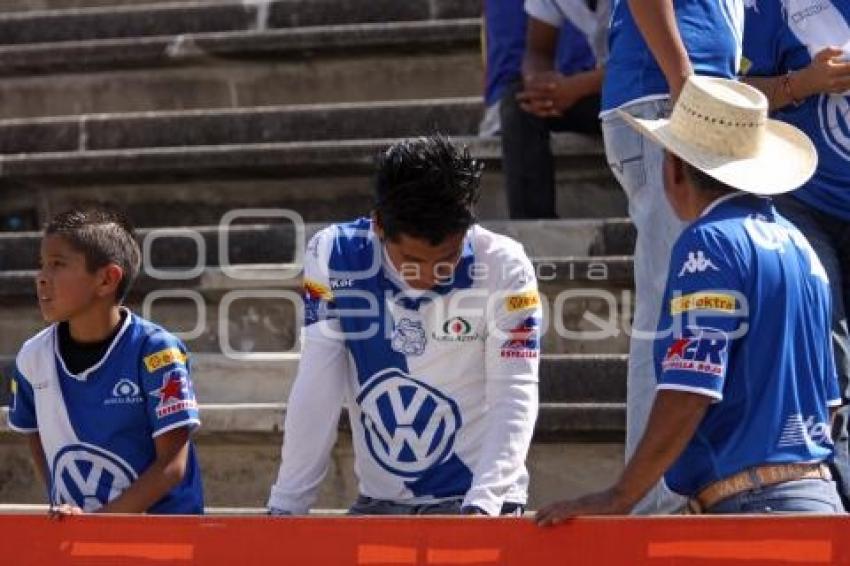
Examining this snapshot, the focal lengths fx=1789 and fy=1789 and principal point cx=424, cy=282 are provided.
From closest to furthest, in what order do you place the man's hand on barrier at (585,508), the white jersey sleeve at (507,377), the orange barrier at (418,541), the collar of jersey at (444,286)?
the orange barrier at (418,541) → the man's hand on barrier at (585,508) → the white jersey sleeve at (507,377) → the collar of jersey at (444,286)

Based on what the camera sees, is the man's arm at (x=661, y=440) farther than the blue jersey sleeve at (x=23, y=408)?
No

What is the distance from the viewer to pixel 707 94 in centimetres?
379

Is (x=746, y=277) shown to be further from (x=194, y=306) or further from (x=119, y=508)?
(x=194, y=306)

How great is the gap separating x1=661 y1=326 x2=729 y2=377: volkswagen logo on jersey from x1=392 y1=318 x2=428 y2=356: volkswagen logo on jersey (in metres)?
0.90

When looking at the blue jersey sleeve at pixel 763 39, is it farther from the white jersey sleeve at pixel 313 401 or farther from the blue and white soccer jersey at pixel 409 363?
the white jersey sleeve at pixel 313 401

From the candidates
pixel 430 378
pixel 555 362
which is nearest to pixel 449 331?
pixel 430 378

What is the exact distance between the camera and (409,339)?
13.9 feet

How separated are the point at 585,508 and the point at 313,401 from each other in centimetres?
92

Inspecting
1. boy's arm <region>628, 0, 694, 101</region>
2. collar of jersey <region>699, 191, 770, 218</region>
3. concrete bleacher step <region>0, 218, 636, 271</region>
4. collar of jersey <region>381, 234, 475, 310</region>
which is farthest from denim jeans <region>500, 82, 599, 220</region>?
collar of jersey <region>699, 191, 770, 218</region>

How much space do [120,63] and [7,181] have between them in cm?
83

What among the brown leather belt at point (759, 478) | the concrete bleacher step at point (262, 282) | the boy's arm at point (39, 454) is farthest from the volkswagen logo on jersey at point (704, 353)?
the concrete bleacher step at point (262, 282)

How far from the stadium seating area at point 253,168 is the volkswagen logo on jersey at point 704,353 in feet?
6.38

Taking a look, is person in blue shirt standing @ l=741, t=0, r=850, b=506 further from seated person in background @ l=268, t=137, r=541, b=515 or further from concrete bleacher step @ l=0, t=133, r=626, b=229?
concrete bleacher step @ l=0, t=133, r=626, b=229

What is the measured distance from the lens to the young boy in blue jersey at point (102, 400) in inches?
173
